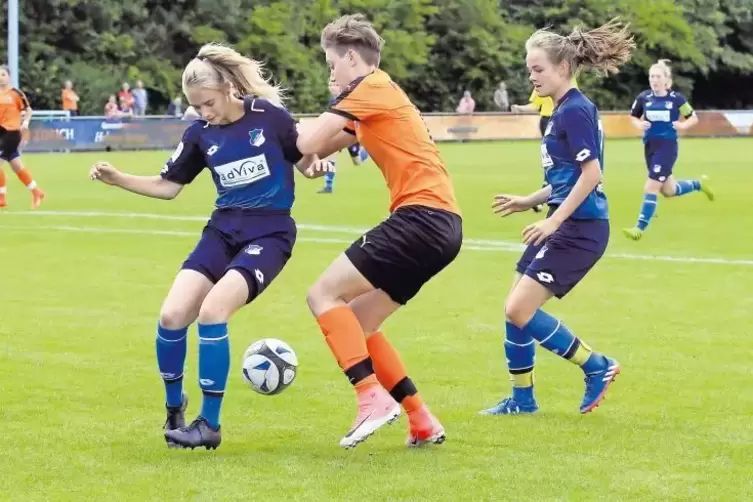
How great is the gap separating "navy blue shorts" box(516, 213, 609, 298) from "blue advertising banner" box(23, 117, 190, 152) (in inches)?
1132

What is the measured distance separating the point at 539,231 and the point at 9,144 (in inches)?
577

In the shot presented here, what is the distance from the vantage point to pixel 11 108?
19.7m

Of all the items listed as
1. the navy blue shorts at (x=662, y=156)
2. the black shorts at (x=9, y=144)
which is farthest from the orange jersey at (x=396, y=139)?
the black shorts at (x=9, y=144)

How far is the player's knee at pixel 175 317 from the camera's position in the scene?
20.1 feet

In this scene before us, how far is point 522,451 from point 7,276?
7.22 meters

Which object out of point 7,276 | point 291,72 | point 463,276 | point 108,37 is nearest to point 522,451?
point 463,276

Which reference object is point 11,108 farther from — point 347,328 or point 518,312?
point 347,328

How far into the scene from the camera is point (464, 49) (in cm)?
5419

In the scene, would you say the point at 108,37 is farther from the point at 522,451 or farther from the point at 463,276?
the point at 522,451

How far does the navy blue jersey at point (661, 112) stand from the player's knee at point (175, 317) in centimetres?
1143

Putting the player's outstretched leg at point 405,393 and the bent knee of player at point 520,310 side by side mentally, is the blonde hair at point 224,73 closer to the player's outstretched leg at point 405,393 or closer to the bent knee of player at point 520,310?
the player's outstretched leg at point 405,393

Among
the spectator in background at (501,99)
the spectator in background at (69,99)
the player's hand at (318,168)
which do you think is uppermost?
the player's hand at (318,168)

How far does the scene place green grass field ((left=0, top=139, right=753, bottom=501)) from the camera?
5573mm

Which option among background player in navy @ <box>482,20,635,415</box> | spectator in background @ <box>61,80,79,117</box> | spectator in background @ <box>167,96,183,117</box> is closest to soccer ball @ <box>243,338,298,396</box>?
background player in navy @ <box>482,20,635,415</box>
